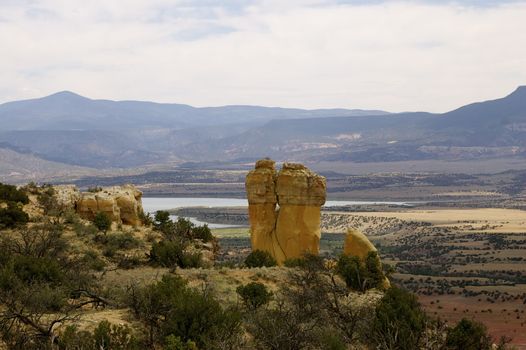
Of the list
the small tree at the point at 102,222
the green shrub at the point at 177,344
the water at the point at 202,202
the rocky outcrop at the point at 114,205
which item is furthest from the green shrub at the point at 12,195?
the water at the point at 202,202

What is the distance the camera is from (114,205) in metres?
38.2

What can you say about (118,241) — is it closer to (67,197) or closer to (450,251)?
(67,197)

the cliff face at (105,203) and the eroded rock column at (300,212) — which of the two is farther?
the eroded rock column at (300,212)

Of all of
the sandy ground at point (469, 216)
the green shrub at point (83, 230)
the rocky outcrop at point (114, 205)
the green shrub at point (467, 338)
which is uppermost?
the rocky outcrop at point (114, 205)

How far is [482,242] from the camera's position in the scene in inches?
3509

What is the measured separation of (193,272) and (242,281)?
190 centimetres

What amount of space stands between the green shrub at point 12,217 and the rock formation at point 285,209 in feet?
43.1

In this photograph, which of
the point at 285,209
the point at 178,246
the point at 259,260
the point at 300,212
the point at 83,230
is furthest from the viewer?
the point at 285,209

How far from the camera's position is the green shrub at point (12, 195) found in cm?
3531

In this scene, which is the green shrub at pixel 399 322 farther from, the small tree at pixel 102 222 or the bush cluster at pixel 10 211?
the bush cluster at pixel 10 211

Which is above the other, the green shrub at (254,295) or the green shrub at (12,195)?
the green shrub at (12,195)

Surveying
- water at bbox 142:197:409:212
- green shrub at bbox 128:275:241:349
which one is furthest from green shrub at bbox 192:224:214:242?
water at bbox 142:197:409:212

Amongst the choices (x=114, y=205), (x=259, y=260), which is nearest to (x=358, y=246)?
(x=259, y=260)

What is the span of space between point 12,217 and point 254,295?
14138 mm
